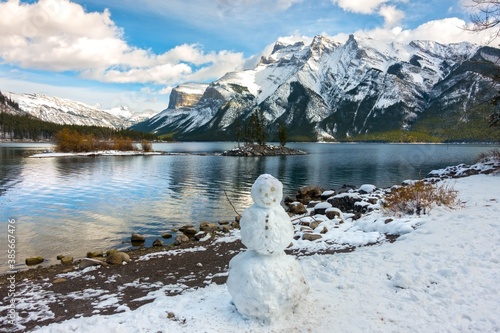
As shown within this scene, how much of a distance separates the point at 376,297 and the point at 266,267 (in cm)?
319

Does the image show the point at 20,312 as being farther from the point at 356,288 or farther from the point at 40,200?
the point at 40,200

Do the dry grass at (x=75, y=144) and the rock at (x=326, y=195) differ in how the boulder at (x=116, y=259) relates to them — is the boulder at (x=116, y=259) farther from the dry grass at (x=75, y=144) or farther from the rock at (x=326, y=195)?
the dry grass at (x=75, y=144)

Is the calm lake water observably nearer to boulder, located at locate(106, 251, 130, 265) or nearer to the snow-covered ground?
boulder, located at locate(106, 251, 130, 265)

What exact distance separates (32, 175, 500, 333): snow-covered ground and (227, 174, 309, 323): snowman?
370 millimetres

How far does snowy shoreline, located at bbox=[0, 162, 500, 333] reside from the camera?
23.5ft

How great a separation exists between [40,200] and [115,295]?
30.4m

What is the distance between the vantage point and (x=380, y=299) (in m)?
8.04

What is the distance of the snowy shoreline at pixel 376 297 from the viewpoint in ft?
23.5

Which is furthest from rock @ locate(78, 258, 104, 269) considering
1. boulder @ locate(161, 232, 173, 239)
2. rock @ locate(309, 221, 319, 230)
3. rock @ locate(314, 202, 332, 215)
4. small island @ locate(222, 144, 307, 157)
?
small island @ locate(222, 144, 307, 157)

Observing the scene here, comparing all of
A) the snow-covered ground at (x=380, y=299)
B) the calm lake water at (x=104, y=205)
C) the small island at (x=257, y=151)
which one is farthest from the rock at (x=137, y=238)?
the small island at (x=257, y=151)

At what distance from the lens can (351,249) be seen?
42.1ft

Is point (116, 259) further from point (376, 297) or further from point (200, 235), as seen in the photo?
point (376, 297)

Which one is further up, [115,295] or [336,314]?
[336,314]

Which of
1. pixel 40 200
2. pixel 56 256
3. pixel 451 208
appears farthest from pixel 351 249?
pixel 40 200
